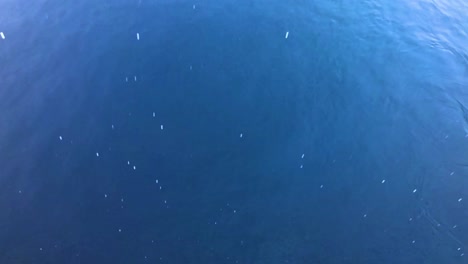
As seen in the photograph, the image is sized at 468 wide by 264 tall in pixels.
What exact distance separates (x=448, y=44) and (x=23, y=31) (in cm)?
816

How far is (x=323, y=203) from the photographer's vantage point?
226 inches

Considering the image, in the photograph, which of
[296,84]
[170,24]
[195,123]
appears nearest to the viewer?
Answer: [195,123]

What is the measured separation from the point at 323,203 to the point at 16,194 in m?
4.20

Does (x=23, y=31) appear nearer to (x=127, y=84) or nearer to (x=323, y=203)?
(x=127, y=84)

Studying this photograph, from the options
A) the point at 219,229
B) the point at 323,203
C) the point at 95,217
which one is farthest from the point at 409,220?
the point at 95,217

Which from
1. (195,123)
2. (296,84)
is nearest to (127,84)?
(195,123)

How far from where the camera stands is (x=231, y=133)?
6.45m

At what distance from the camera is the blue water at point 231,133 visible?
5320 mm

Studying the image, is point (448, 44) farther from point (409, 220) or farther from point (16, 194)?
point (16, 194)

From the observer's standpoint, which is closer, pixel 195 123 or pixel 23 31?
pixel 195 123

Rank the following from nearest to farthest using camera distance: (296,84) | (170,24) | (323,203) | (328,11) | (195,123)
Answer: (323,203), (195,123), (296,84), (170,24), (328,11)

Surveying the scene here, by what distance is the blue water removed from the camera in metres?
5.32

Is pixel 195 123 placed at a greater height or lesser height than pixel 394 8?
lesser

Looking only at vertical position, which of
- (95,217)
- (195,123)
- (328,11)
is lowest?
(95,217)
